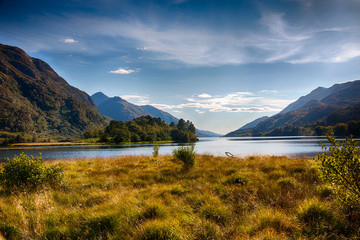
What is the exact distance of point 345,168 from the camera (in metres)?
5.59

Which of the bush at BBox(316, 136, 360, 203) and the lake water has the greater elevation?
the bush at BBox(316, 136, 360, 203)

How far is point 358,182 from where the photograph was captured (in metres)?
5.64

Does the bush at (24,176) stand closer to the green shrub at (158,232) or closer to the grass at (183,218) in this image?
the grass at (183,218)

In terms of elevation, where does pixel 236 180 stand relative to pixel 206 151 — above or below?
above

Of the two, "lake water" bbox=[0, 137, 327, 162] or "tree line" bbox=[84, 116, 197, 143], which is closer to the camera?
"lake water" bbox=[0, 137, 327, 162]

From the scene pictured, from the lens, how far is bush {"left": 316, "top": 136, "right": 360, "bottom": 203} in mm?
5484

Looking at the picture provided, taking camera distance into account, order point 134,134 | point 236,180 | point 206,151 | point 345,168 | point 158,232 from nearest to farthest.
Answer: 1. point 158,232
2. point 345,168
3. point 236,180
4. point 206,151
5. point 134,134

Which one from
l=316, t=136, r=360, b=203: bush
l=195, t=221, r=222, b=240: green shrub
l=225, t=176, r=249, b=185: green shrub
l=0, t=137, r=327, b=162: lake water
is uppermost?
l=316, t=136, r=360, b=203: bush

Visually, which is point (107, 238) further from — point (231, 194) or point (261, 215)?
point (231, 194)

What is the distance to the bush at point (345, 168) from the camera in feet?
18.0

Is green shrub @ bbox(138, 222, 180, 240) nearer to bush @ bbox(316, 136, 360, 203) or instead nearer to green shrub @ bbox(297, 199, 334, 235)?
green shrub @ bbox(297, 199, 334, 235)

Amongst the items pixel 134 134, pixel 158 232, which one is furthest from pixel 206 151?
pixel 134 134

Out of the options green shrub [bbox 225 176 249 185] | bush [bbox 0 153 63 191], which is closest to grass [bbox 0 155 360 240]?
bush [bbox 0 153 63 191]

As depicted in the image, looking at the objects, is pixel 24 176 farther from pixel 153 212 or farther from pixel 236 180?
pixel 236 180
